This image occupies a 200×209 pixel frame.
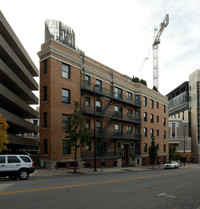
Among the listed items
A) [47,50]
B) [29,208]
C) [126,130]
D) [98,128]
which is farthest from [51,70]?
A: [29,208]

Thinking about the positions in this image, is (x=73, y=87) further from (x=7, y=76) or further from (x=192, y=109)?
(x=192, y=109)

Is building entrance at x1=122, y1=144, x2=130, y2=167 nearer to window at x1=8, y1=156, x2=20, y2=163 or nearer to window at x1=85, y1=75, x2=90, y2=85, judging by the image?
window at x1=85, y1=75, x2=90, y2=85

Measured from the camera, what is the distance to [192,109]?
84312mm

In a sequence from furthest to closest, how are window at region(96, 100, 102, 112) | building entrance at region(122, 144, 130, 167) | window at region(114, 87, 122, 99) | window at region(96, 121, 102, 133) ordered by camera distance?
building entrance at region(122, 144, 130, 167) < window at region(114, 87, 122, 99) < window at region(96, 121, 102, 133) < window at region(96, 100, 102, 112)

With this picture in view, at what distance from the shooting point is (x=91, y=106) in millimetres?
34969

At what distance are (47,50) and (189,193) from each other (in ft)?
75.7

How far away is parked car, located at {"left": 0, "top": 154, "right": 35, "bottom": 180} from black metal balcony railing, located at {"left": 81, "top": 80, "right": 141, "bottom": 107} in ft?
55.8

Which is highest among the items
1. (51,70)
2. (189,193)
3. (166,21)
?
(166,21)

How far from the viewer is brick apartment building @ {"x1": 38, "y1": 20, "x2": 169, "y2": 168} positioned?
29.8 metres

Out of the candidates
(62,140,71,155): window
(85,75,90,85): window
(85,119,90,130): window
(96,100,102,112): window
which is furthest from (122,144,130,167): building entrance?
(62,140,71,155): window

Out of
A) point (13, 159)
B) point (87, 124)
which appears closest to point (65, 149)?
point (87, 124)

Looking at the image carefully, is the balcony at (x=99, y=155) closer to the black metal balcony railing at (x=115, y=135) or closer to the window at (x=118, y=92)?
the black metal balcony railing at (x=115, y=135)

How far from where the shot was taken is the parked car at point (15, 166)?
16.8 m

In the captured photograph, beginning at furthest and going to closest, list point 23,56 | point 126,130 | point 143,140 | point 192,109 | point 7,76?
point 192,109, point 143,140, point 126,130, point 23,56, point 7,76
